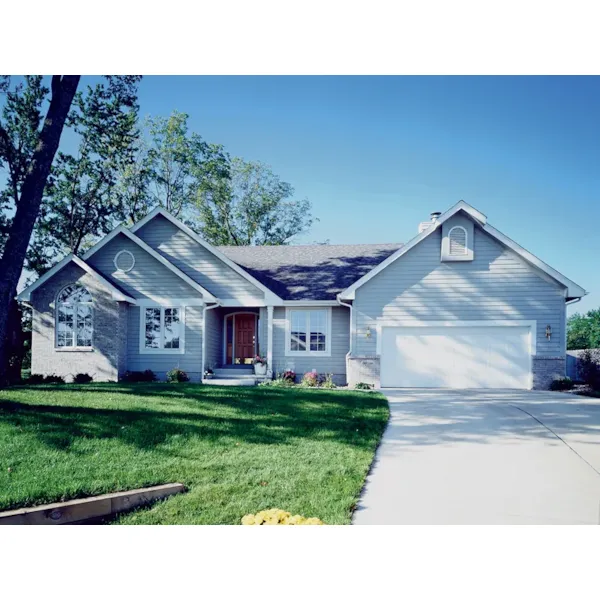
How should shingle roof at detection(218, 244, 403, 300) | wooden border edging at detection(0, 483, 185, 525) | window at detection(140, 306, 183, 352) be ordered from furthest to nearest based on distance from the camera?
1. shingle roof at detection(218, 244, 403, 300)
2. window at detection(140, 306, 183, 352)
3. wooden border edging at detection(0, 483, 185, 525)

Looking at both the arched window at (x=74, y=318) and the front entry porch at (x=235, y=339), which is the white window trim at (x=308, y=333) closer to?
the front entry porch at (x=235, y=339)

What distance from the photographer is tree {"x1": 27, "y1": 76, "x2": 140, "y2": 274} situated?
59.4 ft

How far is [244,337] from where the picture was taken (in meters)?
16.4

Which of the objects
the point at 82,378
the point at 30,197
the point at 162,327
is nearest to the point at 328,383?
the point at 162,327

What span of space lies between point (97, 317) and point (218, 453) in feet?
31.7

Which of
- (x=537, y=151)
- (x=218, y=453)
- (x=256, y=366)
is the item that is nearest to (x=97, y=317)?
(x=256, y=366)

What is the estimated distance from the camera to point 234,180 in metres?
19.4

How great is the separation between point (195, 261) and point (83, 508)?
37.9 ft

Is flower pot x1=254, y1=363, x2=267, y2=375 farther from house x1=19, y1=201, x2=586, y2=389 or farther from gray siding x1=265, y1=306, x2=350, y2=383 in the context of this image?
gray siding x1=265, y1=306, x2=350, y2=383

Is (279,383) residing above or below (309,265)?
below

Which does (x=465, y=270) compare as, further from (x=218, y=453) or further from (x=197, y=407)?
(x=218, y=453)

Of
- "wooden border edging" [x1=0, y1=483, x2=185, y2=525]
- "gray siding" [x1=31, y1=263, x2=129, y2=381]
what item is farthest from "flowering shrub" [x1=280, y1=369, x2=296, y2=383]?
"wooden border edging" [x1=0, y1=483, x2=185, y2=525]

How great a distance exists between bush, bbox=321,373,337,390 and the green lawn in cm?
377

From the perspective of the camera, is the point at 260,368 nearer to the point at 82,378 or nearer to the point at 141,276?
the point at 141,276
